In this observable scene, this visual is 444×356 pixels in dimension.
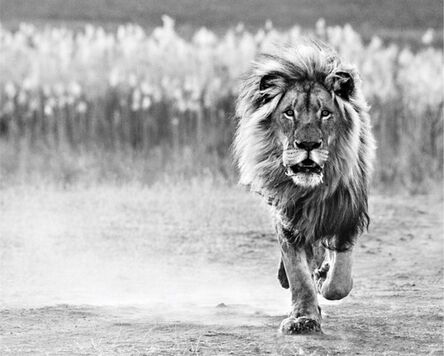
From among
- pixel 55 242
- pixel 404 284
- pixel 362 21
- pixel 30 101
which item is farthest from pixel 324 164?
pixel 362 21

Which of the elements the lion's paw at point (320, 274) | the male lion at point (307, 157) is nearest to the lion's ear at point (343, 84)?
the male lion at point (307, 157)

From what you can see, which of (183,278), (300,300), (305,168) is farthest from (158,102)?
(305,168)

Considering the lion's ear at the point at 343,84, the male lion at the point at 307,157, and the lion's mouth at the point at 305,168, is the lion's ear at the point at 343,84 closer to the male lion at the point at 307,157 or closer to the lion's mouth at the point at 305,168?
the male lion at the point at 307,157

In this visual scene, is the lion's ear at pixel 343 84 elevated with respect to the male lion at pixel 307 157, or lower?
elevated

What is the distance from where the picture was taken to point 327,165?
621cm

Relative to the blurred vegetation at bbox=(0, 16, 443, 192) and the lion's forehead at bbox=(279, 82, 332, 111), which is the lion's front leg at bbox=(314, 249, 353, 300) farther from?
the blurred vegetation at bbox=(0, 16, 443, 192)

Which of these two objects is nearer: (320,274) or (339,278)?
(339,278)

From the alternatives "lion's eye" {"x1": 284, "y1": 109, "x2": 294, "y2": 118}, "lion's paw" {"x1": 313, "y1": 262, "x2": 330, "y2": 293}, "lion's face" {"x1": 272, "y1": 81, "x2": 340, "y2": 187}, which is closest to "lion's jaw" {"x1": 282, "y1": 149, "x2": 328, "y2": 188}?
"lion's face" {"x1": 272, "y1": 81, "x2": 340, "y2": 187}

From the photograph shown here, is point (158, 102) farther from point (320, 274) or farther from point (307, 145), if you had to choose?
point (307, 145)

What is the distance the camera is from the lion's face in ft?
19.3

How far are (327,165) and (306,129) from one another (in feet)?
1.22

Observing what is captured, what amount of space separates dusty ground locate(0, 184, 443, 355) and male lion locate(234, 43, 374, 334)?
38cm

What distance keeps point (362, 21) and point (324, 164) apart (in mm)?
13859

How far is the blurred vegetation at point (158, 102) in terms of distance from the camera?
13.6 meters
